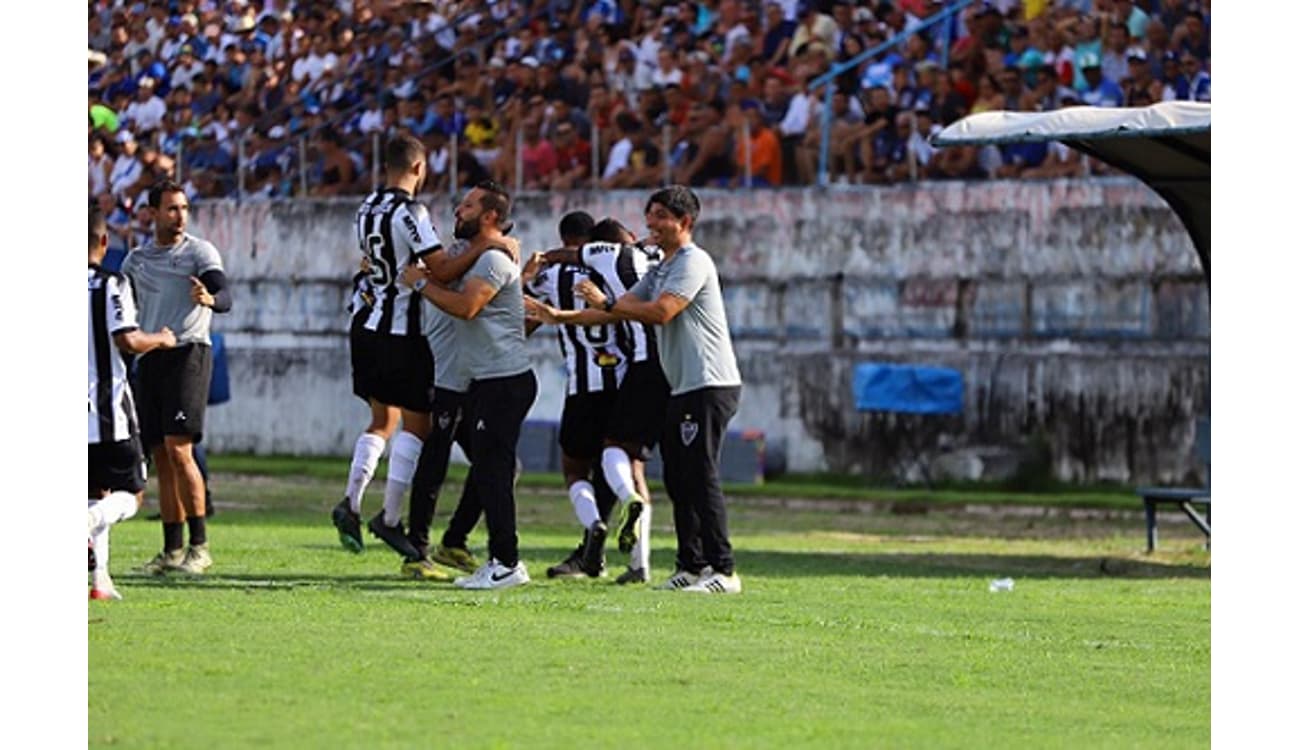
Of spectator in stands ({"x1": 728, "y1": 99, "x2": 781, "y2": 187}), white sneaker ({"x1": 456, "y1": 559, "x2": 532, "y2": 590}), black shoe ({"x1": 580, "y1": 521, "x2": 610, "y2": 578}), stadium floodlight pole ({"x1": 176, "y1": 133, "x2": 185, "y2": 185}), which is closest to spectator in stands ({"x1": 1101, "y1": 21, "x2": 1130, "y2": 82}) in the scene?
spectator in stands ({"x1": 728, "y1": 99, "x2": 781, "y2": 187})

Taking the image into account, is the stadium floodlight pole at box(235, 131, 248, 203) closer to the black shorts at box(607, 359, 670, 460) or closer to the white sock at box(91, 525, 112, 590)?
the black shorts at box(607, 359, 670, 460)

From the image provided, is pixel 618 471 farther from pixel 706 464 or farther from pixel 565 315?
pixel 565 315

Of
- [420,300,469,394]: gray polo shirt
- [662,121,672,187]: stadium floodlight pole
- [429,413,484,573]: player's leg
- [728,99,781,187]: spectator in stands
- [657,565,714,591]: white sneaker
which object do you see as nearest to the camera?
[657,565,714,591]: white sneaker

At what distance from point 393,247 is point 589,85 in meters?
13.1

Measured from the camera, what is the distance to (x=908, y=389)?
2602 cm

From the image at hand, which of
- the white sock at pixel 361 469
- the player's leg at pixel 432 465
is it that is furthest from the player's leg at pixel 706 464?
the white sock at pixel 361 469

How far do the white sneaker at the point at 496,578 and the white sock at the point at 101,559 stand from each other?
1.99m

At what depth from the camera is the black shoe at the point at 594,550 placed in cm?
1519

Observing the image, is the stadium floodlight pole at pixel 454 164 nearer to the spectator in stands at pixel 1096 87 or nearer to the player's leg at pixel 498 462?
the spectator in stands at pixel 1096 87

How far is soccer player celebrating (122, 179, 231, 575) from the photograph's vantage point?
1491 cm

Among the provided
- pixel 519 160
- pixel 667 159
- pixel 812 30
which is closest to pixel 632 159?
pixel 667 159

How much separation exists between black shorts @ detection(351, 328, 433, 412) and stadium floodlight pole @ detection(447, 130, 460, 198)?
12830 millimetres

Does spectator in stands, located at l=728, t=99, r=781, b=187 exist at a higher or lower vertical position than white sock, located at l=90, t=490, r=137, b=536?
higher
